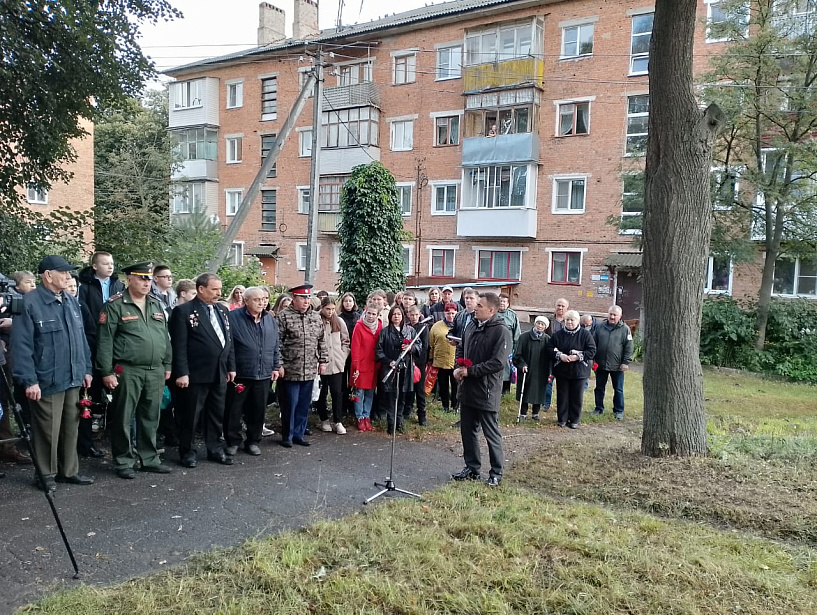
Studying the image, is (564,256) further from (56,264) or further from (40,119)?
(56,264)

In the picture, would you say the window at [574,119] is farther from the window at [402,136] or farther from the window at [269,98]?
the window at [269,98]

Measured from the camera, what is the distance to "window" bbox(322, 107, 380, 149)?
32.9 m

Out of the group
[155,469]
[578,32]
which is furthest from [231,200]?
[155,469]

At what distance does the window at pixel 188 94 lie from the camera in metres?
38.7

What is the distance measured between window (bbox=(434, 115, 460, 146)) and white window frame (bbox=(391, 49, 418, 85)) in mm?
2757

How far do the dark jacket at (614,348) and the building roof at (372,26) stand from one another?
2119 cm

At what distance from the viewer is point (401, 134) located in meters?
32.8

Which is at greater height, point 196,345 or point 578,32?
point 578,32

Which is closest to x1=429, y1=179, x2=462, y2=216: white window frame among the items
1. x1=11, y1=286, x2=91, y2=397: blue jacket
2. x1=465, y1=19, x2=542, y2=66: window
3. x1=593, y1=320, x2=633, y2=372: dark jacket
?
x1=465, y1=19, x2=542, y2=66: window

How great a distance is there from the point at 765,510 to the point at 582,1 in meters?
26.9

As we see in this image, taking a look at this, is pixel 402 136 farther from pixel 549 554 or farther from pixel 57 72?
pixel 549 554

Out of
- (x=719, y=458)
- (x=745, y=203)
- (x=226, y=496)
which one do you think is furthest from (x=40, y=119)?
(x=745, y=203)

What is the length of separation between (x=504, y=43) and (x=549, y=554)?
28390mm

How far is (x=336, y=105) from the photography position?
33750 mm
